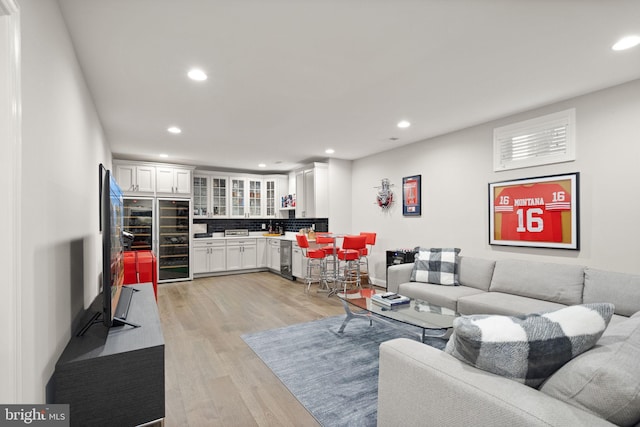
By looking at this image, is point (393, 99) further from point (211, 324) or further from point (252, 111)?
point (211, 324)

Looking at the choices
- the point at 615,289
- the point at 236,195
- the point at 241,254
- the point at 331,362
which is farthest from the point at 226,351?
the point at 236,195

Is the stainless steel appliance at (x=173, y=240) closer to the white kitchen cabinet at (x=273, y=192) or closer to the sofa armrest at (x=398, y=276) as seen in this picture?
the white kitchen cabinet at (x=273, y=192)

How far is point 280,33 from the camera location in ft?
6.82

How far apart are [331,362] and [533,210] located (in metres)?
2.75

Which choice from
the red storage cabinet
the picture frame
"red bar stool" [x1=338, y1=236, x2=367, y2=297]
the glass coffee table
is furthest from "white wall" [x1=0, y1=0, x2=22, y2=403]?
the picture frame

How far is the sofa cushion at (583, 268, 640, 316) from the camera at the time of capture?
2.55 m

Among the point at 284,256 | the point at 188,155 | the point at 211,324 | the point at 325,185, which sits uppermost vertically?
the point at 188,155

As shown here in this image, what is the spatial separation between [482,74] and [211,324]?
386 centimetres

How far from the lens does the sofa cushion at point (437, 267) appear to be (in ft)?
12.5

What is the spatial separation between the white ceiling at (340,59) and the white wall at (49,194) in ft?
1.30

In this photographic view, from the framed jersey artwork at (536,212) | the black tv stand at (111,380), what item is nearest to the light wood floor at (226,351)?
the black tv stand at (111,380)

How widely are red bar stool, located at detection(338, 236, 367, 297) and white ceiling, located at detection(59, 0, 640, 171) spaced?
179 centimetres

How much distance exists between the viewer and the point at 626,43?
2.21m

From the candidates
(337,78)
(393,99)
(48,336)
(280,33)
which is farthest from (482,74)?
(48,336)
